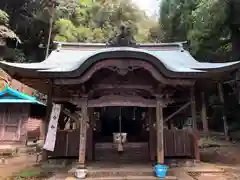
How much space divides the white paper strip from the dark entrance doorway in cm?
209

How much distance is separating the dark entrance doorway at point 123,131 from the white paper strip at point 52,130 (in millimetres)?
2087

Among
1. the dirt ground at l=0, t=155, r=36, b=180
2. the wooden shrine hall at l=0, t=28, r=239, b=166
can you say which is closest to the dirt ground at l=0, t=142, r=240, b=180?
the dirt ground at l=0, t=155, r=36, b=180

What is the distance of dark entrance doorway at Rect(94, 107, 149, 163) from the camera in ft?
28.3

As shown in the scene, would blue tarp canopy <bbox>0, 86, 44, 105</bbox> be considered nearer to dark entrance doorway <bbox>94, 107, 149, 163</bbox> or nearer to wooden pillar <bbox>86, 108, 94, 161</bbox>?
dark entrance doorway <bbox>94, 107, 149, 163</bbox>

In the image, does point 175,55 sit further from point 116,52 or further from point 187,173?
point 187,173

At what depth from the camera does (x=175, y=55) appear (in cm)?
948

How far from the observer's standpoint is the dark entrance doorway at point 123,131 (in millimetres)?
8617

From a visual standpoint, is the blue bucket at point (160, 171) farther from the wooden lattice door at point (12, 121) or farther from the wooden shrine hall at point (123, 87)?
the wooden lattice door at point (12, 121)

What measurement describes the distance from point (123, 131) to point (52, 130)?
20.0 ft

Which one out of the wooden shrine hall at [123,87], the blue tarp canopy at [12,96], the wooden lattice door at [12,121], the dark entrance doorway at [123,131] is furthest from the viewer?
the wooden lattice door at [12,121]

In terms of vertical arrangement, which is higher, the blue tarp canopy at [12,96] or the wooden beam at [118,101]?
the blue tarp canopy at [12,96]

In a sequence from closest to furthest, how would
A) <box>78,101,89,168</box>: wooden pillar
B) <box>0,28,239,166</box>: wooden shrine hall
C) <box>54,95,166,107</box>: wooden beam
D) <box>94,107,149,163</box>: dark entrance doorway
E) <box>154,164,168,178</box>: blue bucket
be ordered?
<box>154,164,168,178</box>: blue bucket
<box>0,28,239,166</box>: wooden shrine hall
<box>78,101,89,168</box>: wooden pillar
<box>54,95,166,107</box>: wooden beam
<box>94,107,149,163</box>: dark entrance doorway

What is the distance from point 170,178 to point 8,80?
15.5m

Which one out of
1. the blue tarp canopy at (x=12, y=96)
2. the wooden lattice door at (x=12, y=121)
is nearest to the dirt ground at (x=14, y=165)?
the wooden lattice door at (x=12, y=121)
